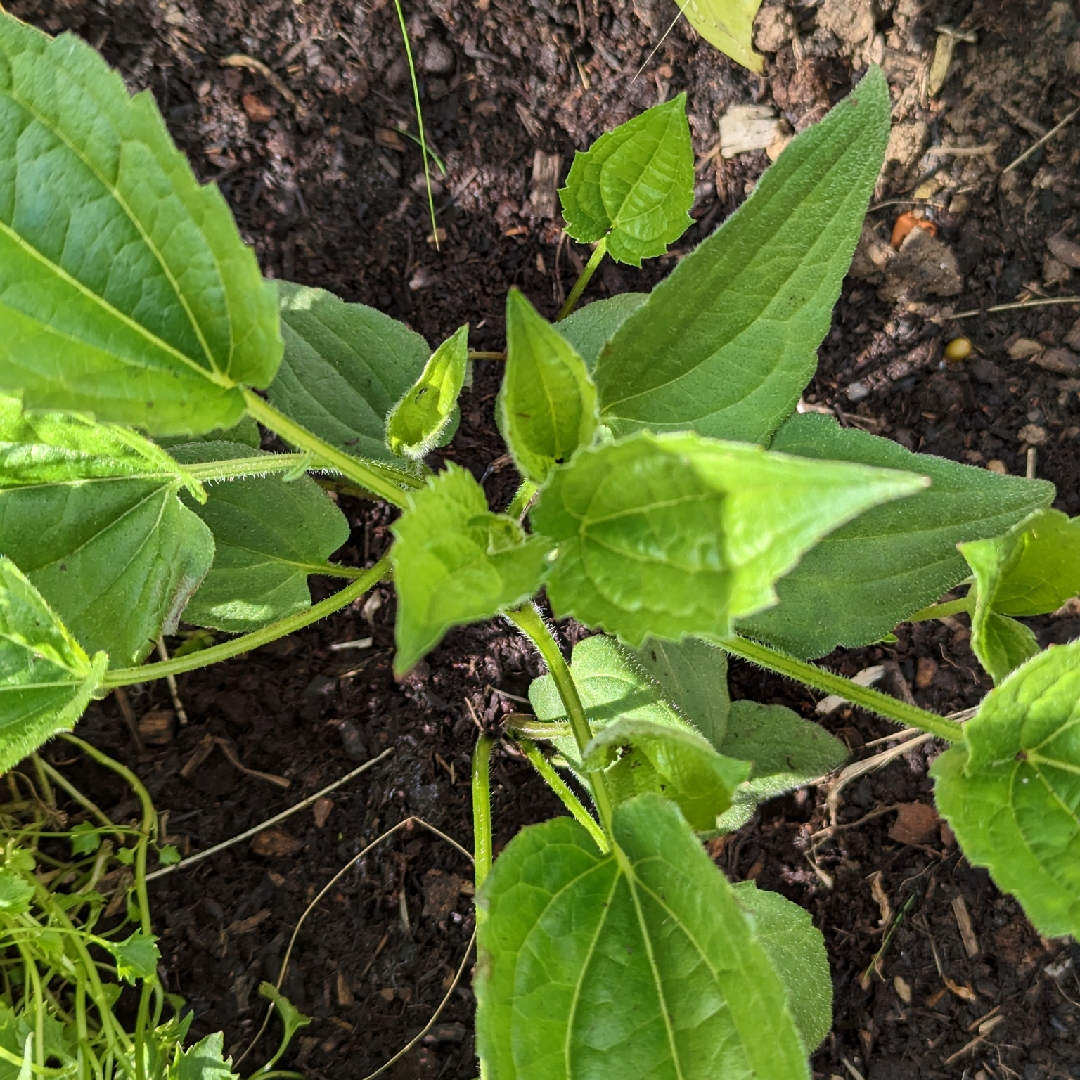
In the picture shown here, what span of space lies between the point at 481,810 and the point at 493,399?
2.66 feet

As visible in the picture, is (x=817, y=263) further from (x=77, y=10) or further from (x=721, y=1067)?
(x=77, y=10)

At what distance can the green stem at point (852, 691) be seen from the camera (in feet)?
3.67

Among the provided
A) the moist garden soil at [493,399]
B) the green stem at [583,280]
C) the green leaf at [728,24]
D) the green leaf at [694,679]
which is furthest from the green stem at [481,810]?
the green leaf at [728,24]

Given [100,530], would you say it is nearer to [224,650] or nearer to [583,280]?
[224,650]

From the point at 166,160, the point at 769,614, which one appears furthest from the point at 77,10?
the point at 769,614

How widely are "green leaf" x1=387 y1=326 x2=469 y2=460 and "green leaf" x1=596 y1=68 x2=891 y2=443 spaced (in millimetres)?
224

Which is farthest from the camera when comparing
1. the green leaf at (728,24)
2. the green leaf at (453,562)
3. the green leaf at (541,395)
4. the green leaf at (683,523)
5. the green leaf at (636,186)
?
the green leaf at (728,24)

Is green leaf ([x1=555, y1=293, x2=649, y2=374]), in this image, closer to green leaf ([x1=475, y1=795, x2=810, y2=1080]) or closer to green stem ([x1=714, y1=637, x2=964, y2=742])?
green stem ([x1=714, y1=637, x2=964, y2=742])

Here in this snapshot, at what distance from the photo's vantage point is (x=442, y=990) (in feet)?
5.48

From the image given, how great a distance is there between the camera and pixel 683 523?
81 centimetres

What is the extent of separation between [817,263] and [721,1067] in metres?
0.91

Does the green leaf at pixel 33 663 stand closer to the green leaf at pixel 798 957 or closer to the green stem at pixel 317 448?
the green stem at pixel 317 448

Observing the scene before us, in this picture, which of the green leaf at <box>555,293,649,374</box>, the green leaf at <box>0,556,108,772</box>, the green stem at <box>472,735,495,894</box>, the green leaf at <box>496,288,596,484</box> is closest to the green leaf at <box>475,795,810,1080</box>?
the green stem at <box>472,735,495,894</box>

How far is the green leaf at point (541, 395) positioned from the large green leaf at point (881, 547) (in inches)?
16.6
